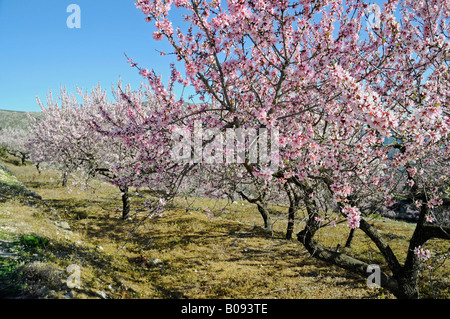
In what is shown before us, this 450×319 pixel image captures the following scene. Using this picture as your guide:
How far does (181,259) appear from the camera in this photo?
1058cm

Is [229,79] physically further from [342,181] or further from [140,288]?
[140,288]

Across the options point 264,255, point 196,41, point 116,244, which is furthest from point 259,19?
point 116,244

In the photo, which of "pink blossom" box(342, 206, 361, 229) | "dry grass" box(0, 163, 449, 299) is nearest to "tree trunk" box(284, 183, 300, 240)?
"dry grass" box(0, 163, 449, 299)

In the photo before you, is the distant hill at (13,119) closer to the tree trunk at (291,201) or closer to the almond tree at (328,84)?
the tree trunk at (291,201)

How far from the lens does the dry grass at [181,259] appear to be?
7.15 meters

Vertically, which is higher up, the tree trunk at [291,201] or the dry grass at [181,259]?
the tree trunk at [291,201]

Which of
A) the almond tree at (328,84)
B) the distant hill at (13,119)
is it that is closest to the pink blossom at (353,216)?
the almond tree at (328,84)

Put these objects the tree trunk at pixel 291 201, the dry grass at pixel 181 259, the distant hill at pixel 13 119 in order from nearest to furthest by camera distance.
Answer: the tree trunk at pixel 291 201, the dry grass at pixel 181 259, the distant hill at pixel 13 119

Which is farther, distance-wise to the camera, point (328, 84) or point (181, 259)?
point (181, 259)

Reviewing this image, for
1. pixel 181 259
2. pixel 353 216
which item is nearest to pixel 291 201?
Answer: pixel 353 216

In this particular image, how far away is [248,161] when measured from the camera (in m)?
5.41

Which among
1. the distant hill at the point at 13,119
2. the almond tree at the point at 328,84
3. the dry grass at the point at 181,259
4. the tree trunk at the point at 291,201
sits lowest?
the dry grass at the point at 181,259

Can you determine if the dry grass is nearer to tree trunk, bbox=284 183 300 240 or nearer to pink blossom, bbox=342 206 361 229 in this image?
tree trunk, bbox=284 183 300 240

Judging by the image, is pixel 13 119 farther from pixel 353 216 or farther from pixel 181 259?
pixel 353 216
